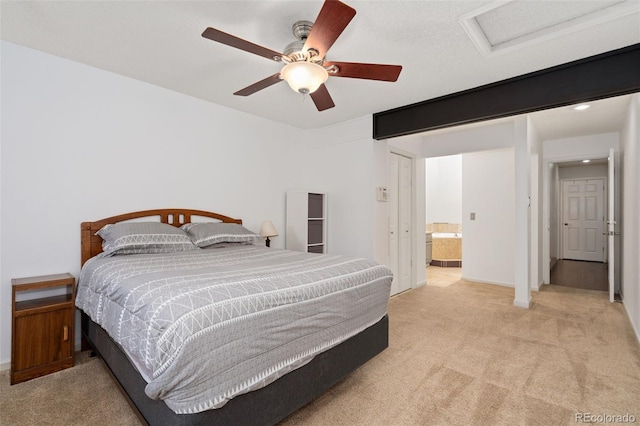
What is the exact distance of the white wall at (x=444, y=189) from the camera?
298 inches

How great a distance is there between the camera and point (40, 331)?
7.27ft

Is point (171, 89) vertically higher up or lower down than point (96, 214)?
higher up

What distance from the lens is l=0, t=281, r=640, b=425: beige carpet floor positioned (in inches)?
71.5

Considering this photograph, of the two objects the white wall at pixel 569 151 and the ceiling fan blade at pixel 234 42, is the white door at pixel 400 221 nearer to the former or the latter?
the white wall at pixel 569 151

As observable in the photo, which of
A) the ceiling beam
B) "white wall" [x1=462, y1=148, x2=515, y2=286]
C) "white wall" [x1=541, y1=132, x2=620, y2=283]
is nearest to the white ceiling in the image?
the ceiling beam

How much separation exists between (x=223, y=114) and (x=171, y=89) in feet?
2.12

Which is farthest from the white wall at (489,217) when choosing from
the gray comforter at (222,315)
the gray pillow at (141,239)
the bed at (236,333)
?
the gray pillow at (141,239)

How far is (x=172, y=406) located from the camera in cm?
124

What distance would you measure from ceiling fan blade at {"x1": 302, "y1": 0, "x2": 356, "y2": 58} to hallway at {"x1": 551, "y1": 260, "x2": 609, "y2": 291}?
5.67m

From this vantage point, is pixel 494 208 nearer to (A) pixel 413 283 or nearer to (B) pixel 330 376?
(A) pixel 413 283

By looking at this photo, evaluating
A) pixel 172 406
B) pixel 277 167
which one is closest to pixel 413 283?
pixel 277 167

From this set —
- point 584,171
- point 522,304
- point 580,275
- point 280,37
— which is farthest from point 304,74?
point 584,171

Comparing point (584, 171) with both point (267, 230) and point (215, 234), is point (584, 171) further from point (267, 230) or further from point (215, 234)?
point (215, 234)

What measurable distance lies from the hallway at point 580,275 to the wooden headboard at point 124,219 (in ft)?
19.2
